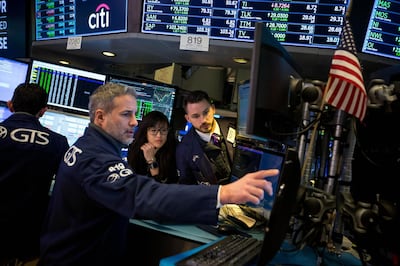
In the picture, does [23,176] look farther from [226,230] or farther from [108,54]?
[108,54]

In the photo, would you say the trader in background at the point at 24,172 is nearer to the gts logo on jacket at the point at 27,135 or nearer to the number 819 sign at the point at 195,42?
the gts logo on jacket at the point at 27,135

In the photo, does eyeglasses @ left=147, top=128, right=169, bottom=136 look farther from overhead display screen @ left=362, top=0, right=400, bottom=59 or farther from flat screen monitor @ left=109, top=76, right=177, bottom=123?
overhead display screen @ left=362, top=0, right=400, bottom=59

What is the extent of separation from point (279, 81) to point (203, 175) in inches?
46.1

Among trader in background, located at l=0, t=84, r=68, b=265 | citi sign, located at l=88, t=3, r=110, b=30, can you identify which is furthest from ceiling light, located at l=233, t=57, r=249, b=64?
trader in background, located at l=0, t=84, r=68, b=265

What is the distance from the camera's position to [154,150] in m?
2.27

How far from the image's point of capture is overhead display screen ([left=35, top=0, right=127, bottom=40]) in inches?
86.4

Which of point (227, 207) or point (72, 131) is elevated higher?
point (72, 131)

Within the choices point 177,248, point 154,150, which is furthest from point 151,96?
point 177,248

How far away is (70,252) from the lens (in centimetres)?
134

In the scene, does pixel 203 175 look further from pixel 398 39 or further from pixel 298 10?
pixel 398 39

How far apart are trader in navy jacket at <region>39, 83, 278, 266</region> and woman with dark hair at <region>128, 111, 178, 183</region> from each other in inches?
28.8

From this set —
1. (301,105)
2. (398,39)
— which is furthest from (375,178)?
(398,39)

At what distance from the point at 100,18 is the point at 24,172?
1.16 metres

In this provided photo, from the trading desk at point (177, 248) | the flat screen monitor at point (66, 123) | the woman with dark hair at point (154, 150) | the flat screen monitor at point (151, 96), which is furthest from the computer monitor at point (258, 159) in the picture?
the flat screen monitor at point (66, 123)
